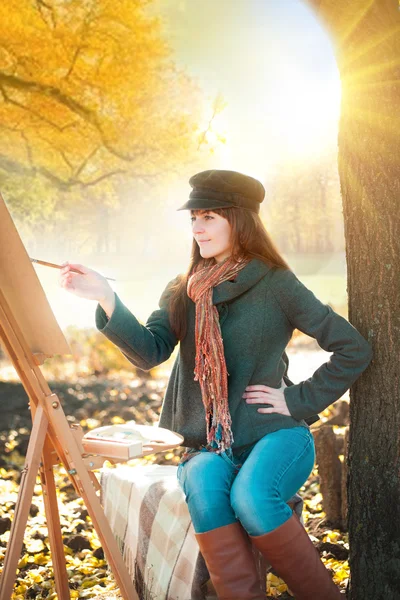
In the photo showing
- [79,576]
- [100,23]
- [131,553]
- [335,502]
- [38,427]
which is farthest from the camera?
[100,23]

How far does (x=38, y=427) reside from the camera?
220 centimetres

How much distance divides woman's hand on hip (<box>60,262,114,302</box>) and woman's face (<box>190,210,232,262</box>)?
430 millimetres

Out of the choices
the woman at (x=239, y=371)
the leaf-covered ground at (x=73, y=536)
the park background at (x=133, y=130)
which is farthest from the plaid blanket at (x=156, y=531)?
the park background at (x=133, y=130)

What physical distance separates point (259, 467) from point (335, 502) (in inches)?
46.5

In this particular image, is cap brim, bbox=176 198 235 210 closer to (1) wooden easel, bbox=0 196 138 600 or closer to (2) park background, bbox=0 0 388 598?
(1) wooden easel, bbox=0 196 138 600

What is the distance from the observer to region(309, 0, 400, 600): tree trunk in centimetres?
246

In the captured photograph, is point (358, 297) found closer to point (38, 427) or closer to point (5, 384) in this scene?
point (38, 427)

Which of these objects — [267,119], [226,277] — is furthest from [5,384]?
[267,119]

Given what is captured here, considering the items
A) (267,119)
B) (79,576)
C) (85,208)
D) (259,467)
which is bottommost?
(79,576)

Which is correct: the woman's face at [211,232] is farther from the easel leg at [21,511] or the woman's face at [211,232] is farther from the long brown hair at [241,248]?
the easel leg at [21,511]

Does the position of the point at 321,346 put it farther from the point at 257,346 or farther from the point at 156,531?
the point at 156,531

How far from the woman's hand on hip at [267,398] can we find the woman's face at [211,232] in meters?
0.53

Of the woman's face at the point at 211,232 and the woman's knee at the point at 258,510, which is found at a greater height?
the woman's face at the point at 211,232

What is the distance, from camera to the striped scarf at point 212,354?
248 centimetres
